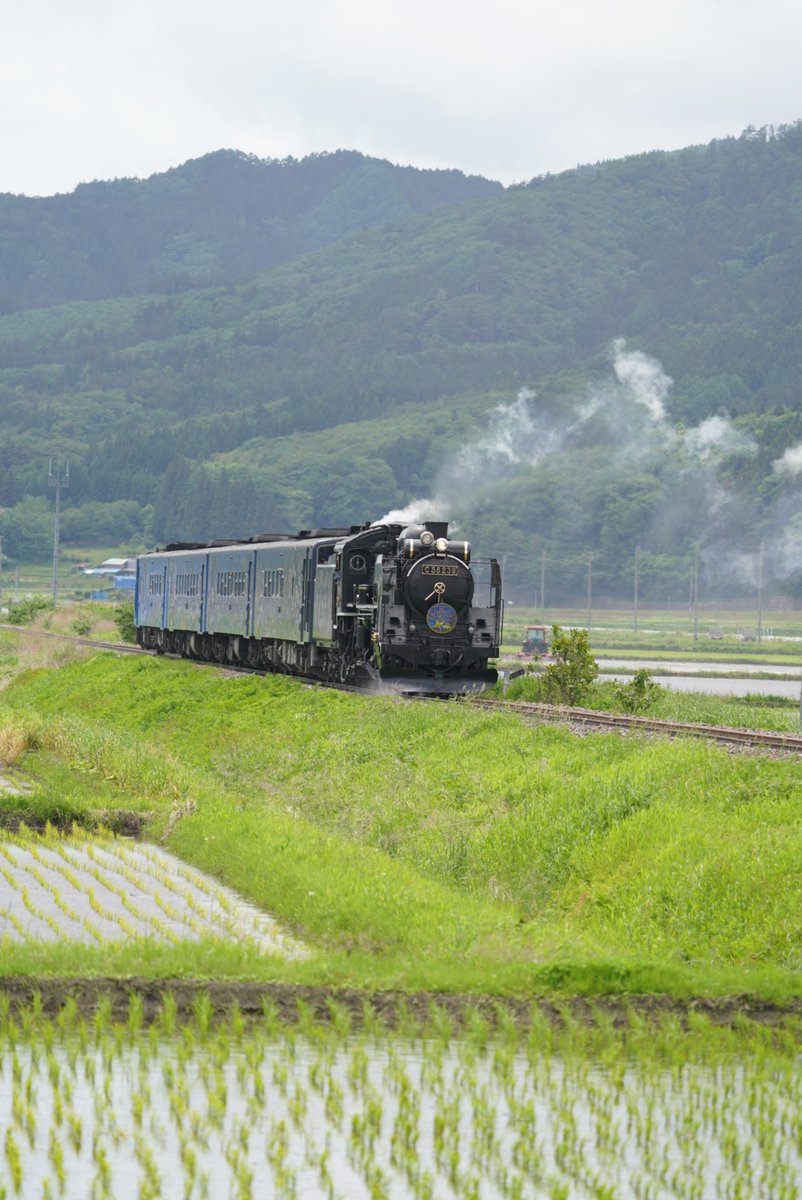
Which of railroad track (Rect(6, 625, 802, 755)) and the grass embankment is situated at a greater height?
railroad track (Rect(6, 625, 802, 755))

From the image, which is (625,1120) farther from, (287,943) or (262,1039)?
(287,943)

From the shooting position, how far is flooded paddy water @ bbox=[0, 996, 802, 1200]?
895 cm

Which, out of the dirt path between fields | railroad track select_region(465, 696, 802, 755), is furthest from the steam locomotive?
the dirt path between fields

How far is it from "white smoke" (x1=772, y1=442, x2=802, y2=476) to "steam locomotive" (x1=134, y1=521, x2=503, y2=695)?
11065cm

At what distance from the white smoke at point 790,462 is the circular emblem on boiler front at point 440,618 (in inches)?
4731

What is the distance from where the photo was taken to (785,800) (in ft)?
58.9

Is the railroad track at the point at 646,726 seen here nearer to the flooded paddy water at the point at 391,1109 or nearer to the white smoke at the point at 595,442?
the flooded paddy water at the point at 391,1109

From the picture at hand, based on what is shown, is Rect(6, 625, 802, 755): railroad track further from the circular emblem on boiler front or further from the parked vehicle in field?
the parked vehicle in field

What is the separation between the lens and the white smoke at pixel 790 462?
151 m

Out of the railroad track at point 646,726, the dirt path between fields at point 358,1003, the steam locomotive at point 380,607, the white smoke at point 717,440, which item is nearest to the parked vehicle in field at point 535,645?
the steam locomotive at point 380,607

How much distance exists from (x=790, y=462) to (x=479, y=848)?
448 feet

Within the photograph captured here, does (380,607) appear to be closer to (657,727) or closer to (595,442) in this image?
(657,727)

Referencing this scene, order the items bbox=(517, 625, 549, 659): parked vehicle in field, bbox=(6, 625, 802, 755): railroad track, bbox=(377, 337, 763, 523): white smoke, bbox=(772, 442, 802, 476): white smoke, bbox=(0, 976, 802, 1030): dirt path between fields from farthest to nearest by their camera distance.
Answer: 1. bbox=(377, 337, 763, 523): white smoke
2. bbox=(772, 442, 802, 476): white smoke
3. bbox=(517, 625, 549, 659): parked vehicle in field
4. bbox=(6, 625, 802, 755): railroad track
5. bbox=(0, 976, 802, 1030): dirt path between fields

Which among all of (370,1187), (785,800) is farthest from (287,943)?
(370,1187)
